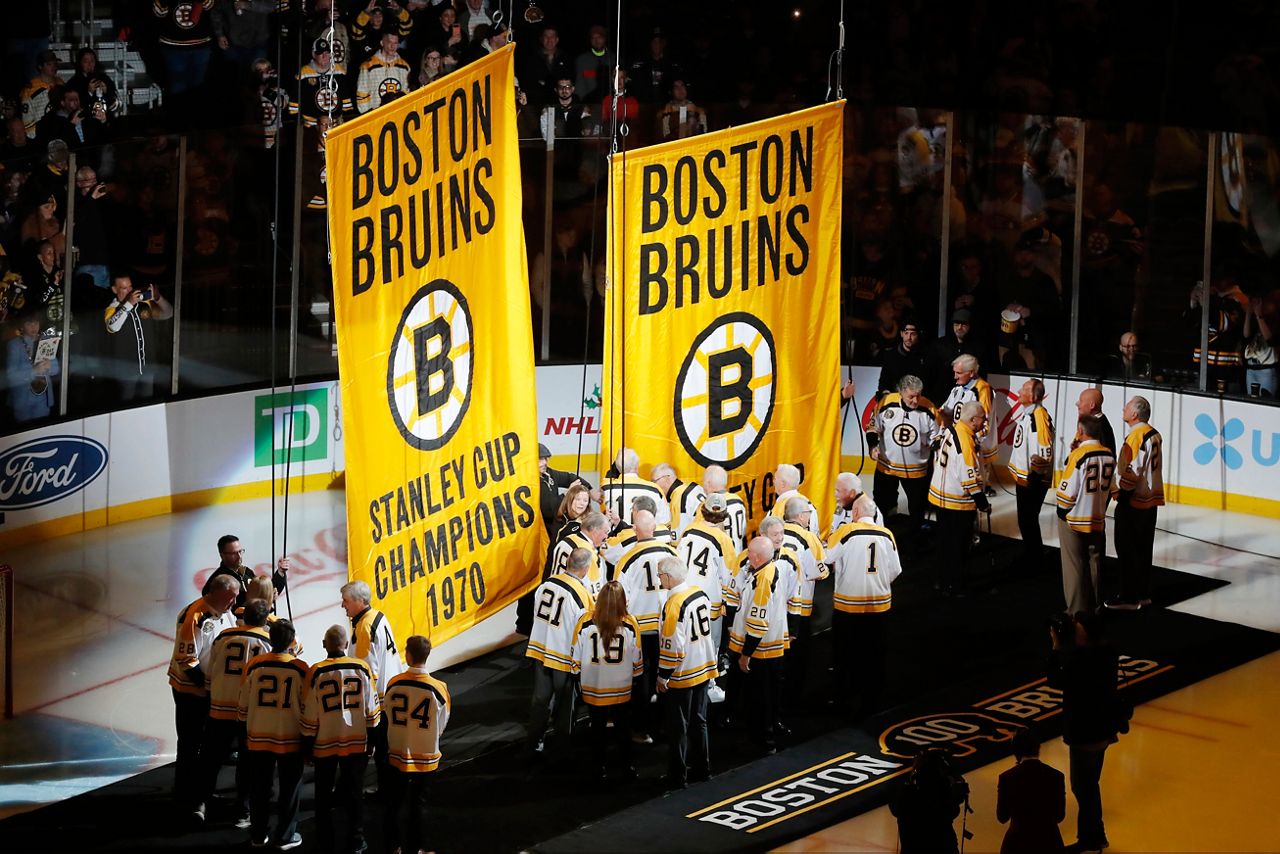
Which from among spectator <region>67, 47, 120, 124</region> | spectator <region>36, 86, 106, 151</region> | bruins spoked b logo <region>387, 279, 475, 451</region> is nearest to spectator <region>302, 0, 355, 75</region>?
spectator <region>67, 47, 120, 124</region>

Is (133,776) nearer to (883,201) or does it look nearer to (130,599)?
(130,599)

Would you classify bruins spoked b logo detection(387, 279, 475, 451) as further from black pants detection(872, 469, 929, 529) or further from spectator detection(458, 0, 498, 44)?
spectator detection(458, 0, 498, 44)

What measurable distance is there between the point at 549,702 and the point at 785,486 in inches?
77.1

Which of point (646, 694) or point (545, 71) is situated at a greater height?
point (545, 71)

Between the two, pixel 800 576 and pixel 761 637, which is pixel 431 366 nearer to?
pixel 761 637

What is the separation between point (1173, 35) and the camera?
1675 cm

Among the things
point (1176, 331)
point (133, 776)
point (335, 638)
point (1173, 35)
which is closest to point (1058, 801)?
point (335, 638)

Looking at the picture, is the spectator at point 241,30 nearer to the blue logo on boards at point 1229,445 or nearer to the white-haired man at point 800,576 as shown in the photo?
the white-haired man at point 800,576

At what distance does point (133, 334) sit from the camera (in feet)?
51.4

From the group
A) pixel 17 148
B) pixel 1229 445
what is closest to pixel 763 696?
pixel 1229 445

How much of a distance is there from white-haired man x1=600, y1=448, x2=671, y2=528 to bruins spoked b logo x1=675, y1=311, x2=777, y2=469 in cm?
49

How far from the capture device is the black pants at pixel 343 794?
955 cm

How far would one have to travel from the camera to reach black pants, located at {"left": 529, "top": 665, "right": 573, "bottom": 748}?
35.2 ft

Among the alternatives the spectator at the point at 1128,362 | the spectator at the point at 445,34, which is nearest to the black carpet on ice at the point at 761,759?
the spectator at the point at 1128,362
